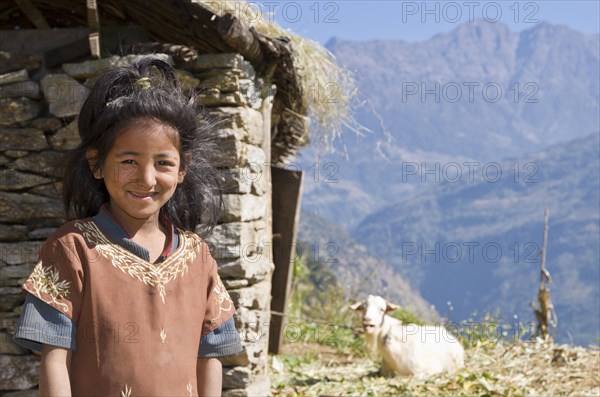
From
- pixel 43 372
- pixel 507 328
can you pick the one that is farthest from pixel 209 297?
pixel 507 328

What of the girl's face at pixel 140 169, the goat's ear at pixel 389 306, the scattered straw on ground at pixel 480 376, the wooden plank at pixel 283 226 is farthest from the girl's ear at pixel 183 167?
the wooden plank at pixel 283 226

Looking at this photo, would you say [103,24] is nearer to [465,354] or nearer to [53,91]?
[53,91]

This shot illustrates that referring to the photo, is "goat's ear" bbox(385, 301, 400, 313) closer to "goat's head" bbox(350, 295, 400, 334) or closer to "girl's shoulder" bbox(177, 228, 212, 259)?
"goat's head" bbox(350, 295, 400, 334)

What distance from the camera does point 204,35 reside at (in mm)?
5512

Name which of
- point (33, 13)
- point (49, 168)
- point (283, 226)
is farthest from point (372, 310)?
point (33, 13)

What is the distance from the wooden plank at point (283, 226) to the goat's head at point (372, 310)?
110 cm

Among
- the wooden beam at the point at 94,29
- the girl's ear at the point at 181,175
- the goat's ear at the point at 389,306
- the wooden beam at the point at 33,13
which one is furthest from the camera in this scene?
the goat's ear at the point at 389,306

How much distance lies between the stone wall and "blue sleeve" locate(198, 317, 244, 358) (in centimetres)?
250

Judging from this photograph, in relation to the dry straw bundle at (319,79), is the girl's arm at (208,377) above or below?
below

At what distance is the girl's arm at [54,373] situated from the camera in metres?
2.52

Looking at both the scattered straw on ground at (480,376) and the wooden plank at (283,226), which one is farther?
the wooden plank at (283,226)

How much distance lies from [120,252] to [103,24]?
383 cm

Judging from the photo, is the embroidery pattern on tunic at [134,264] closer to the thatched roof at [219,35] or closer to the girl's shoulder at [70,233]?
the girl's shoulder at [70,233]

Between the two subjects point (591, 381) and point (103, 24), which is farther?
point (591, 381)
